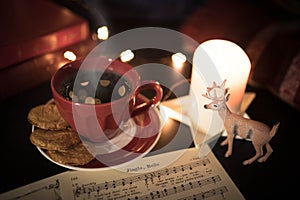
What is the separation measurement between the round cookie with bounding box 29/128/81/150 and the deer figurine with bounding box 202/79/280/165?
0.29 m

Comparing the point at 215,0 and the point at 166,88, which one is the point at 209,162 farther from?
the point at 215,0

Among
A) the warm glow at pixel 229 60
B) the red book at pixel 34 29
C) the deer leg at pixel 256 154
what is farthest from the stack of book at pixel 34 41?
the deer leg at pixel 256 154

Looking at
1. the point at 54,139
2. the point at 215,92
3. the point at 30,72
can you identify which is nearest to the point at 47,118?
the point at 54,139

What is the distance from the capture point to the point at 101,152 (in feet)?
2.49

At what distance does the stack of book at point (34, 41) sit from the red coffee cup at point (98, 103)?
217 millimetres

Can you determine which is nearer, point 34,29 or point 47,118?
point 47,118

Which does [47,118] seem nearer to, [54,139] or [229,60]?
A: [54,139]

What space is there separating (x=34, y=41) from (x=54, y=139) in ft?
1.05

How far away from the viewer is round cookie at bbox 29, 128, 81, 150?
73 cm

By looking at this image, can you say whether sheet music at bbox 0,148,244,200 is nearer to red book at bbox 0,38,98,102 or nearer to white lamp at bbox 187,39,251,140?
white lamp at bbox 187,39,251,140

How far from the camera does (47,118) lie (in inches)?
31.0

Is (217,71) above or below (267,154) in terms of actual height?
above

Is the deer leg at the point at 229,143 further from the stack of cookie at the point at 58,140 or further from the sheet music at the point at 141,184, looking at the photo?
the stack of cookie at the point at 58,140

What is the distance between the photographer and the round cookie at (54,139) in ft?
2.39
